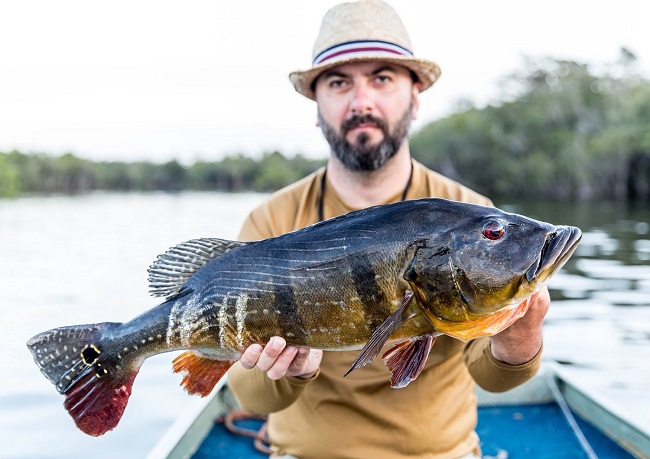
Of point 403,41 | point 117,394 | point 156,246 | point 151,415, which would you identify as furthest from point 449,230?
point 156,246

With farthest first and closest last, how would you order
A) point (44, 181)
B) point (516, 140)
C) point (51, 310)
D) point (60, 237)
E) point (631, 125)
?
point (44, 181) < point (516, 140) < point (631, 125) < point (60, 237) < point (51, 310)

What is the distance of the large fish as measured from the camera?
7.94ft

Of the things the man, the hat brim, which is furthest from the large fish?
the hat brim

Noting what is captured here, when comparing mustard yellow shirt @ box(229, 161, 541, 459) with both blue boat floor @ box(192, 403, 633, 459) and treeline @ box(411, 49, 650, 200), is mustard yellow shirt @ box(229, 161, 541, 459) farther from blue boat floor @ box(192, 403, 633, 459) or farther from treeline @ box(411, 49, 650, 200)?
treeline @ box(411, 49, 650, 200)

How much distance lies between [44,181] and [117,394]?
316ft

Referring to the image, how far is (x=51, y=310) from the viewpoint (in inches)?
579

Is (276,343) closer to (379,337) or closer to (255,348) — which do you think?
(255,348)

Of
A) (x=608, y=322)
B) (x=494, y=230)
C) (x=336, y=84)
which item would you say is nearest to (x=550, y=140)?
(x=608, y=322)

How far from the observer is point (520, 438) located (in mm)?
5762

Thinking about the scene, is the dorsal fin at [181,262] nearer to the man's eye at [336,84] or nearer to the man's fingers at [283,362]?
the man's fingers at [283,362]

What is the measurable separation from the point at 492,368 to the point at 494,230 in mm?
1361

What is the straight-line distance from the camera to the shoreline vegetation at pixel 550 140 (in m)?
54.1

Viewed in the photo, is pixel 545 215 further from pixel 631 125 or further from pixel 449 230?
pixel 449 230

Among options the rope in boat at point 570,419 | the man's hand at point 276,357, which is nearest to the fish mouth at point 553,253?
the man's hand at point 276,357
